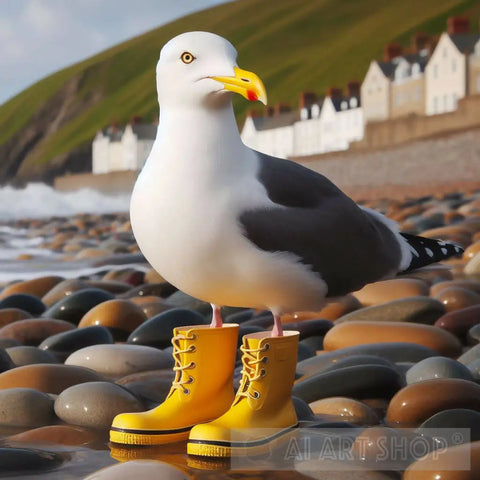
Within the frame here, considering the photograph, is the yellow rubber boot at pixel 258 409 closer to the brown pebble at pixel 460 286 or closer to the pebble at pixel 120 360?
the pebble at pixel 120 360

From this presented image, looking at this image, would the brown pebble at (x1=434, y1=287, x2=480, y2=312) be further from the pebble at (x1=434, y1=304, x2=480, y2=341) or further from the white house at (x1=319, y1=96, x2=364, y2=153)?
the white house at (x1=319, y1=96, x2=364, y2=153)

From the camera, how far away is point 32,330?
16.1 ft

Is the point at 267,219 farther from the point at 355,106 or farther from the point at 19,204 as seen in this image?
the point at 355,106

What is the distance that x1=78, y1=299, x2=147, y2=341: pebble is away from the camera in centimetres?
502

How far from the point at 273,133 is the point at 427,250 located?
37.1 metres

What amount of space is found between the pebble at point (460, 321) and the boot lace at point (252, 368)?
1.84 metres

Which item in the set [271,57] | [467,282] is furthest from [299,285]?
[271,57]

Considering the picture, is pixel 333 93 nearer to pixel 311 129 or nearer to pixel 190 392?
pixel 311 129

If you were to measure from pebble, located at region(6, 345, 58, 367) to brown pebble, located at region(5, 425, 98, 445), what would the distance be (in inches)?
42.1

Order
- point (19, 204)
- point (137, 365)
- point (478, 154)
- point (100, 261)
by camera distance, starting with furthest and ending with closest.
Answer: point (19, 204), point (478, 154), point (100, 261), point (137, 365)

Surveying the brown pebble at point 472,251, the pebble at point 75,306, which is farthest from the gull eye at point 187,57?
the brown pebble at point 472,251

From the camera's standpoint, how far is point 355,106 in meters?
36.7

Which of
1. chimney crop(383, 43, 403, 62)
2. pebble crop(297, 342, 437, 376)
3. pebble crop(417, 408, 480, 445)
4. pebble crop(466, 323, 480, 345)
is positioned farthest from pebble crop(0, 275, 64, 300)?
chimney crop(383, 43, 403, 62)

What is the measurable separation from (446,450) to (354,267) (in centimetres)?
67
